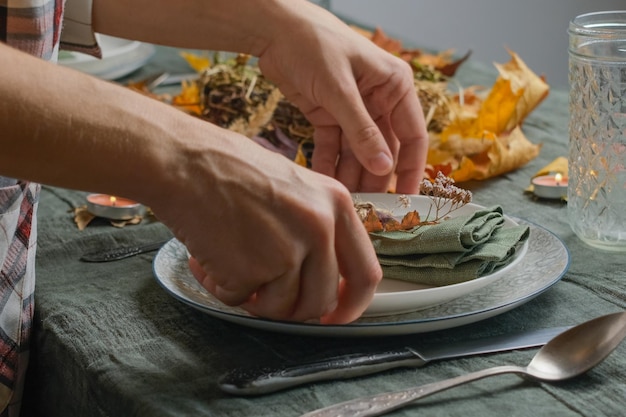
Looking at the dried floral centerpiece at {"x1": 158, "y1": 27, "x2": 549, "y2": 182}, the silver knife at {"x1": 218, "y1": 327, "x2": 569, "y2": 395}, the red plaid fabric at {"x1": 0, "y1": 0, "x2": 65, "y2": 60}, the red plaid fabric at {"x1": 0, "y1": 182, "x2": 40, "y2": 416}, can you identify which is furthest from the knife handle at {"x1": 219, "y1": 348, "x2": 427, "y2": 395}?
the dried floral centerpiece at {"x1": 158, "y1": 27, "x2": 549, "y2": 182}

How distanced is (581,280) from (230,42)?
504mm

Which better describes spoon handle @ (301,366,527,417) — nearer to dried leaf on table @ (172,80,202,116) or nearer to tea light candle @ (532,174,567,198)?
tea light candle @ (532,174,567,198)

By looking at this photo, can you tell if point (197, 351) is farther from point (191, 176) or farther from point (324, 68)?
point (324, 68)

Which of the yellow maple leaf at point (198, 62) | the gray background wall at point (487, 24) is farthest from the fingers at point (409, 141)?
the gray background wall at point (487, 24)

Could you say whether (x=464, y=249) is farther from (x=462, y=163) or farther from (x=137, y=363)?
(x=462, y=163)

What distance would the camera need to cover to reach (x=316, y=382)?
69cm

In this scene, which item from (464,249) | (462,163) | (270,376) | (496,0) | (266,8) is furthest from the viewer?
(496,0)

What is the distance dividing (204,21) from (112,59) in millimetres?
621

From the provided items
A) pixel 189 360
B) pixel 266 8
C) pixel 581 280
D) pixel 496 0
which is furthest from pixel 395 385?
pixel 496 0

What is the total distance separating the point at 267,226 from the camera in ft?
2.17

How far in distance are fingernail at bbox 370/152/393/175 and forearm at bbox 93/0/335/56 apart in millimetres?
184

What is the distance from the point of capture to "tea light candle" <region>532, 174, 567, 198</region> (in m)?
1.17

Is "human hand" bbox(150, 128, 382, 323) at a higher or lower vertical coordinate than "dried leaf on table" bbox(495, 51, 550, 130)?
higher

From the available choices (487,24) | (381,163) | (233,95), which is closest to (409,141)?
(381,163)
